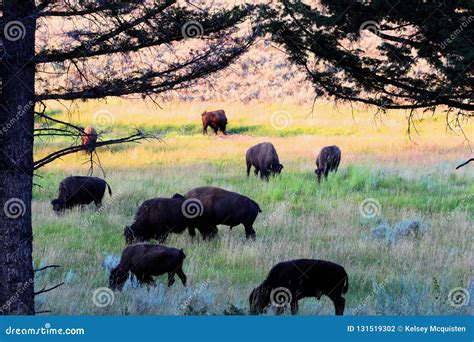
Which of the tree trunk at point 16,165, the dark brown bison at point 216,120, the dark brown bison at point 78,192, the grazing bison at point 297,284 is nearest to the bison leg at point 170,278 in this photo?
the grazing bison at point 297,284

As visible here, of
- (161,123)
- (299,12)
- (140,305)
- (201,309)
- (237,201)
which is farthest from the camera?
(161,123)

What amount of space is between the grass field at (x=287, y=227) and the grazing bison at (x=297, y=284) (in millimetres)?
312

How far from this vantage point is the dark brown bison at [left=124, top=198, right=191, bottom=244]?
1434cm

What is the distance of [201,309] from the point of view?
9.27 meters

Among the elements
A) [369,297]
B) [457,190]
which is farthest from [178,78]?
[457,190]

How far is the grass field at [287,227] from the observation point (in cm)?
1063

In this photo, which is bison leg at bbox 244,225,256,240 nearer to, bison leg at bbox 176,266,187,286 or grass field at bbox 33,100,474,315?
grass field at bbox 33,100,474,315

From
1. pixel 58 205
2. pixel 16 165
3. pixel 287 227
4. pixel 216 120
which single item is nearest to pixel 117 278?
pixel 16 165

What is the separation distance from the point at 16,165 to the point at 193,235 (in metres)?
7.23

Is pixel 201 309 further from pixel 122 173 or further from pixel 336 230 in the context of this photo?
pixel 122 173

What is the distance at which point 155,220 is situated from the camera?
14.3m

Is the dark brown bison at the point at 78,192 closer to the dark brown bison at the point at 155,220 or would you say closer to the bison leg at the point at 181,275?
the dark brown bison at the point at 155,220

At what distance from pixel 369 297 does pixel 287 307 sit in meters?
1.25

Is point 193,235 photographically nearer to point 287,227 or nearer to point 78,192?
point 287,227
